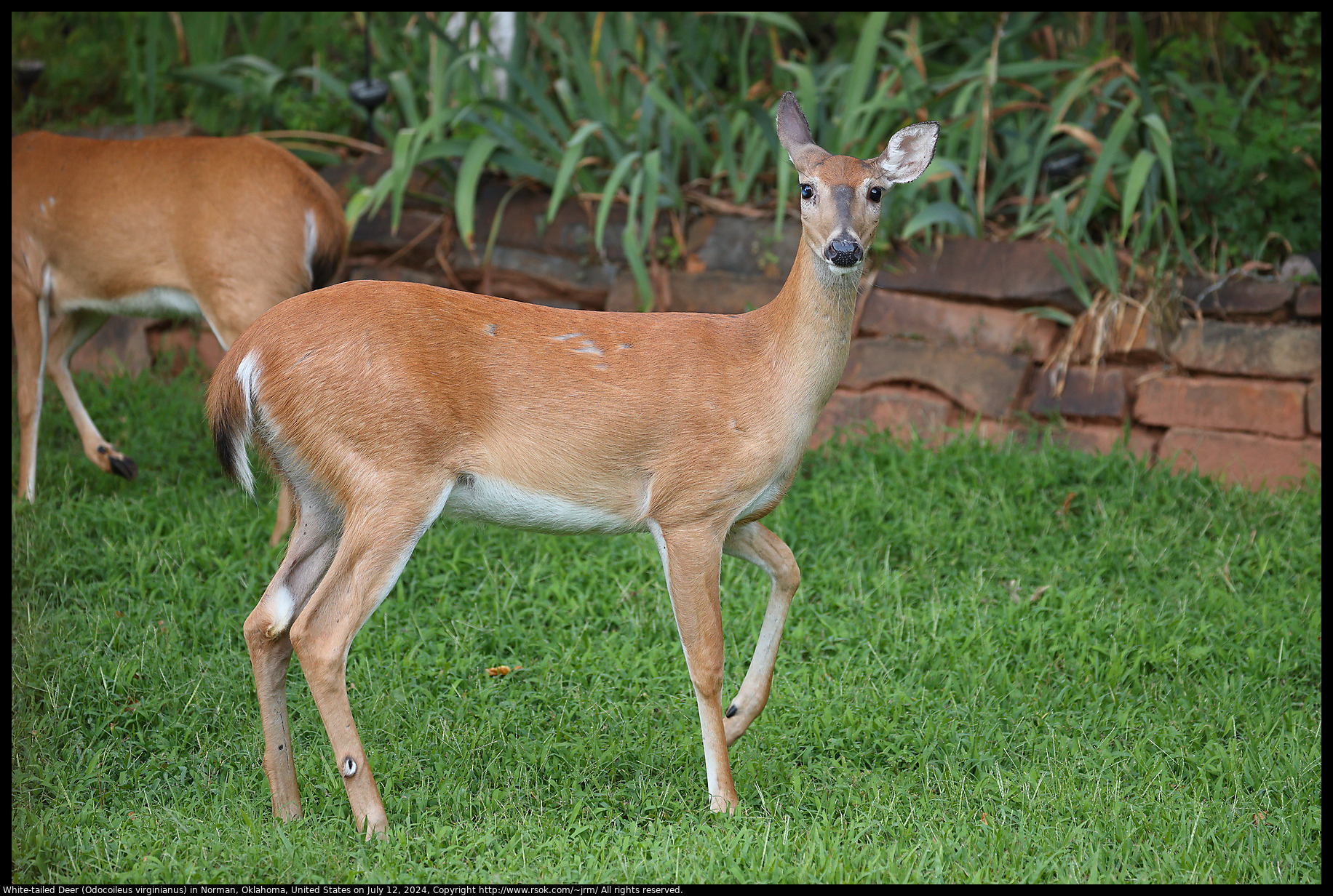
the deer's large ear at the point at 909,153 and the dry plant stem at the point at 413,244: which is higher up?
the deer's large ear at the point at 909,153

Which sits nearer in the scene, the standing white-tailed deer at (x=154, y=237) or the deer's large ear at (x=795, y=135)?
the deer's large ear at (x=795, y=135)

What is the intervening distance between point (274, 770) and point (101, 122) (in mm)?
6778

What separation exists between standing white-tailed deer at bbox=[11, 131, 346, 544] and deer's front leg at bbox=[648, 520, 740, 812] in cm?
228

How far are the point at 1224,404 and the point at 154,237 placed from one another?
5474 millimetres

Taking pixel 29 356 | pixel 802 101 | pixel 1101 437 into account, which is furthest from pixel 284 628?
pixel 802 101

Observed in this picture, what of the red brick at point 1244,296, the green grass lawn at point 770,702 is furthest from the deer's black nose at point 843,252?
the red brick at point 1244,296

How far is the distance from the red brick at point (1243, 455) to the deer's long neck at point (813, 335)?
10.9ft

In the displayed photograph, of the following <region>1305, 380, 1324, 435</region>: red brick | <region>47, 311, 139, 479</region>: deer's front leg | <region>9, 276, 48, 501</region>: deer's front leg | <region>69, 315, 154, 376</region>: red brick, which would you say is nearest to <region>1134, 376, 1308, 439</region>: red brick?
<region>1305, 380, 1324, 435</region>: red brick

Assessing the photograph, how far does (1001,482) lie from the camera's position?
589 centimetres

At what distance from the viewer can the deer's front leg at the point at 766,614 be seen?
150 inches

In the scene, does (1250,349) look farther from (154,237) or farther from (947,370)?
(154,237)

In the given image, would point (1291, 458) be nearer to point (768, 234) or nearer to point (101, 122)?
point (768, 234)

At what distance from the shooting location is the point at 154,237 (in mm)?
5531

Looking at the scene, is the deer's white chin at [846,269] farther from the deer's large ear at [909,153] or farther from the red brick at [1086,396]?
the red brick at [1086,396]
